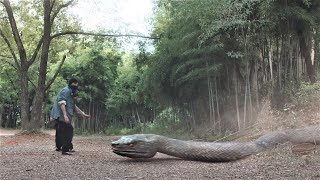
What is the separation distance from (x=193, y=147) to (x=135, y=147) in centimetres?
87

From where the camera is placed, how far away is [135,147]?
6031mm

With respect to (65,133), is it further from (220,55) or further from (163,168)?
(220,55)

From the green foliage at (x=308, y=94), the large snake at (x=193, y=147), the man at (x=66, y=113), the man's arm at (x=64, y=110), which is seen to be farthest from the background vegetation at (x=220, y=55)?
the man's arm at (x=64, y=110)

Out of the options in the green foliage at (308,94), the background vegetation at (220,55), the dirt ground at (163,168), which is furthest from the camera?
the background vegetation at (220,55)

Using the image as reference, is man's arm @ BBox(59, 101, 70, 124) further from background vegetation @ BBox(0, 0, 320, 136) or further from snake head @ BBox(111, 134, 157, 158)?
background vegetation @ BBox(0, 0, 320, 136)

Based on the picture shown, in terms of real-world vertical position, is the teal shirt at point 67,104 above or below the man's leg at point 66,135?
above

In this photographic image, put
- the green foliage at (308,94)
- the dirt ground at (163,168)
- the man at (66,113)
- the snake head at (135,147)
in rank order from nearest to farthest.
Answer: the dirt ground at (163,168)
the snake head at (135,147)
the man at (66,113)
the green foliage at (308,94)

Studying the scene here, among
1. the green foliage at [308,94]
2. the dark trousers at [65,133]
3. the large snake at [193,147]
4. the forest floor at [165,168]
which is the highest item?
the green foliage at [308,94]

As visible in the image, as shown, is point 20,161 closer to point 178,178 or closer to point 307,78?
point 178,178

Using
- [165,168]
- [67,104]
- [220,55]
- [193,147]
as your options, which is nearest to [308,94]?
[220,55]

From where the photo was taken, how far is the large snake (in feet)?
19.8

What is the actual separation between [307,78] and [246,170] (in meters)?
5.93

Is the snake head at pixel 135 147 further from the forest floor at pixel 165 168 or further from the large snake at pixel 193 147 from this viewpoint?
the forest floor at pixel 165 168

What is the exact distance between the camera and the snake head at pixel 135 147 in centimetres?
Answer: 602
